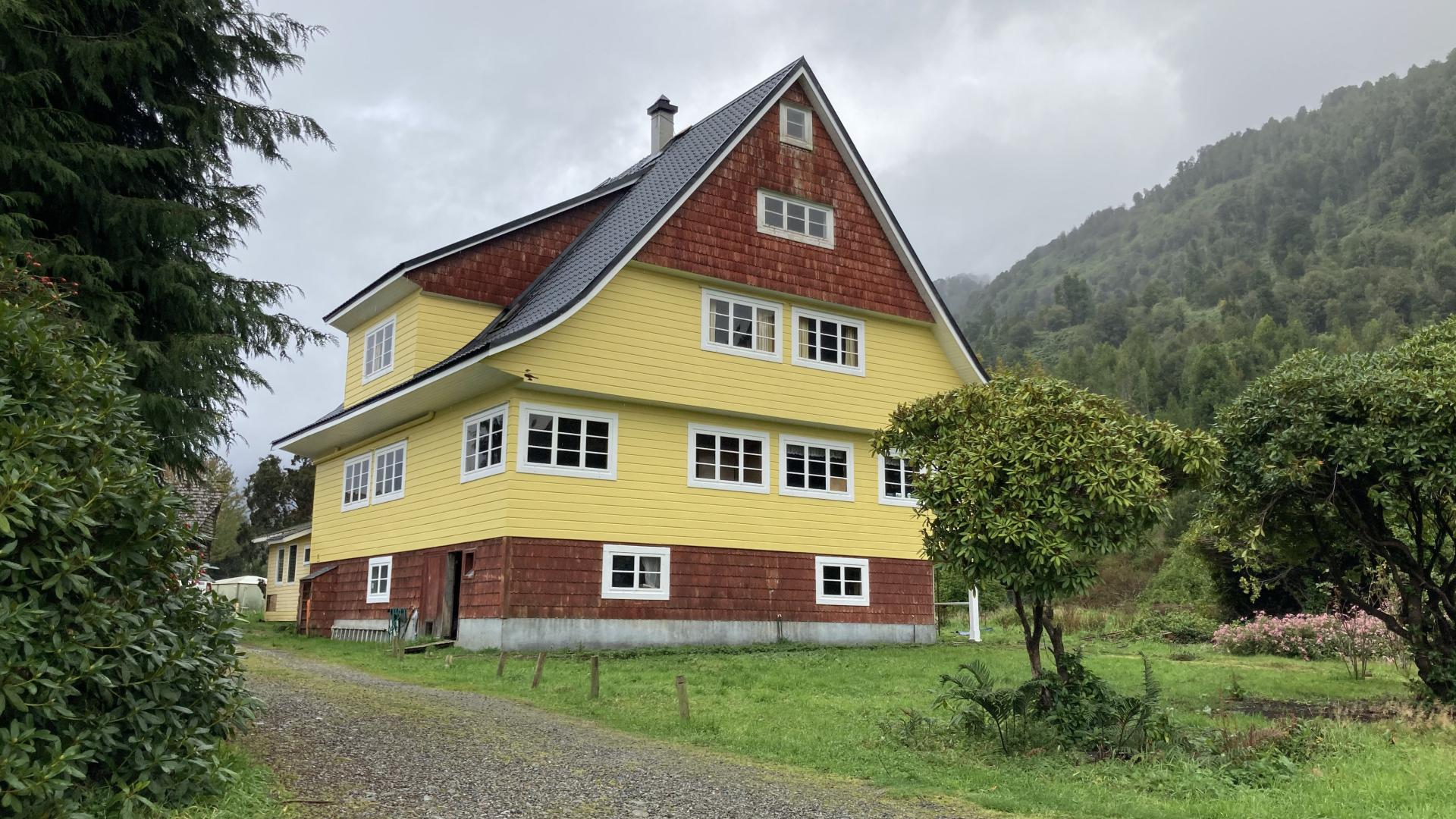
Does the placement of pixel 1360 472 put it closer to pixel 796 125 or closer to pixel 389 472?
pixel 796 125

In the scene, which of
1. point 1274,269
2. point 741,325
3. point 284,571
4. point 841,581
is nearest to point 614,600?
point 841,581

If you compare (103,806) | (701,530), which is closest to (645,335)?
(701,530)

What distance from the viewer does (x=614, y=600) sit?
845 inches

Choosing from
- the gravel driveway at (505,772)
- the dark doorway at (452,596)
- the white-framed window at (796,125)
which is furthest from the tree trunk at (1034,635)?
the white-framed window at (796,125)

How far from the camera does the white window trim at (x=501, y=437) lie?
2070cm

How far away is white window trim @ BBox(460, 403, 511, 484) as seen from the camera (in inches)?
815

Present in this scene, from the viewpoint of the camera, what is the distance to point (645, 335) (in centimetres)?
2222

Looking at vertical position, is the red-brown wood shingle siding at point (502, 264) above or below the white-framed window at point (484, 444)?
above

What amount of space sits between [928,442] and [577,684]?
20.6ft

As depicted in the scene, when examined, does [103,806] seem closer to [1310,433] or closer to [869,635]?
[1310,433]

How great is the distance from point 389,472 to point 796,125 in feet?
39.9

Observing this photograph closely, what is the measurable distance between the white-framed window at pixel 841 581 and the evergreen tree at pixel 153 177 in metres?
14.1

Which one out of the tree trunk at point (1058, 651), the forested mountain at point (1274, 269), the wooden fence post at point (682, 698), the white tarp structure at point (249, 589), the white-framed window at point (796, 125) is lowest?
the wooden fence post at point (682, 698)

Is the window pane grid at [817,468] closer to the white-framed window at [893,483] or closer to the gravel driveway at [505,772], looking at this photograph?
the white-framed window at [893,483]
